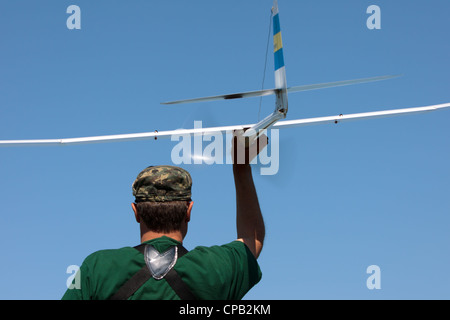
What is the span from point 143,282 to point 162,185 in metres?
0.75

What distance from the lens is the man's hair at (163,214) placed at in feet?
13.0

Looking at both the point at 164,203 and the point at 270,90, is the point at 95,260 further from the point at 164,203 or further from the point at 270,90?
the point at 270,90

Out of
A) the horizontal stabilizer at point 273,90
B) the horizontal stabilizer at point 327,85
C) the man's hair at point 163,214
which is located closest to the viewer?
the man's hair at point 163,214

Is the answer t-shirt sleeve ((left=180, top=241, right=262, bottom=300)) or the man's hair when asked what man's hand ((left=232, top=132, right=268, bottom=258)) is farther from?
the man's hair

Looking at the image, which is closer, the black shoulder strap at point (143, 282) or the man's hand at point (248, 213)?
the black shoulder strap at point (143, 282)

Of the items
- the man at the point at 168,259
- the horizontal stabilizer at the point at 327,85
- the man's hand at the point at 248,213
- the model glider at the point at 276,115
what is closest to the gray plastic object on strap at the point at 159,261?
the man at the point at 168,259

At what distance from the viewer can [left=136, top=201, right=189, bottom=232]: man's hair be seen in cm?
395

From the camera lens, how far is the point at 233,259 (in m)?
4.00

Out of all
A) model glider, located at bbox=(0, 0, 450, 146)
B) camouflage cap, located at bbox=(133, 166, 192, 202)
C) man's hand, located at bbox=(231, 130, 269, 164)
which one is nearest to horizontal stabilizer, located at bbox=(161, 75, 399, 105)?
model glider, located at bbox=(0, 0, 450, 146)

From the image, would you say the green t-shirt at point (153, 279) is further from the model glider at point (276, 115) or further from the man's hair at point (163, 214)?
the model glider at point (276, 115)

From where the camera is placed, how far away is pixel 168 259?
12.2 feet

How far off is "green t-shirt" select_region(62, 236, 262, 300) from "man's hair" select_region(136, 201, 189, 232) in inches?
4.3

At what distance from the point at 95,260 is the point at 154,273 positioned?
0.48 meters

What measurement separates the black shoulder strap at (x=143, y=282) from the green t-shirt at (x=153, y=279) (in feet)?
0.08
